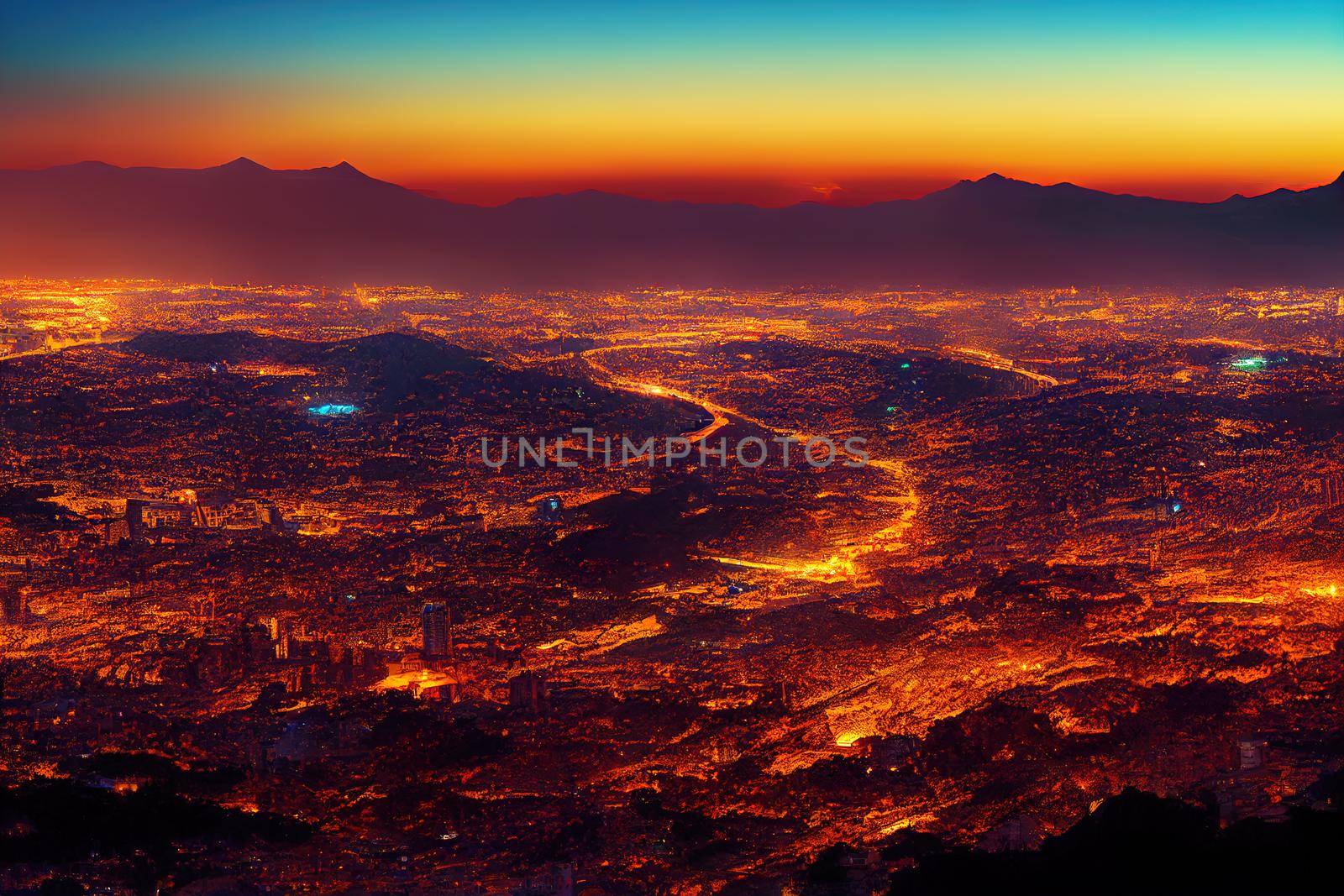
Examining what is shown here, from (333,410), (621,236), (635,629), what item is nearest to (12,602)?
(635,629)

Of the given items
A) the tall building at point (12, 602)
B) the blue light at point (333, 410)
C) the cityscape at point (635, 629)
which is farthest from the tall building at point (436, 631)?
the blue light at point (333, 410)

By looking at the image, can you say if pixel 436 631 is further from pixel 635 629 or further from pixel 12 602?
pixel 12 602

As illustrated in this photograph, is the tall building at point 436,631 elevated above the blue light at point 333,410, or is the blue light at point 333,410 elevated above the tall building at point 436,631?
the blue light at point 333,410

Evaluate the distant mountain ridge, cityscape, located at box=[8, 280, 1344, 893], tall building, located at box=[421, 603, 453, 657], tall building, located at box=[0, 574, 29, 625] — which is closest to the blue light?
cityscape, located at box=[8, 280, 1344, 893]

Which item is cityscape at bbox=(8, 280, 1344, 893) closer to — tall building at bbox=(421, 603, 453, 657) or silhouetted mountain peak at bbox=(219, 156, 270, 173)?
tall building at bbox=(421, 603, 453, 657)

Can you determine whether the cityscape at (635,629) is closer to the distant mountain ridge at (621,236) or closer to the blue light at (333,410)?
the blue light at (333,410)
